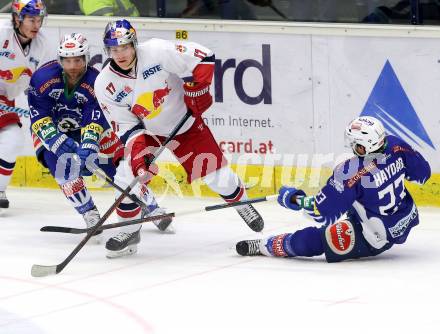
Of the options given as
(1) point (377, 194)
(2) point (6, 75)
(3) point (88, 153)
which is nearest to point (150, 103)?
(3) point (88, 153)

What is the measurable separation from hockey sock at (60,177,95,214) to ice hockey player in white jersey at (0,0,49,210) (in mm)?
839

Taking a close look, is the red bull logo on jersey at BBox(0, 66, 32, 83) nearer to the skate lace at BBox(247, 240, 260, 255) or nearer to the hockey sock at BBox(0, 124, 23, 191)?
the hockey sock at BBox(0, 124, 23, 191)

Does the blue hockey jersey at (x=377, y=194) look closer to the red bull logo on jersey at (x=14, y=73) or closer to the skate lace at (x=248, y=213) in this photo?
the skate lace at (x=248, y=213)

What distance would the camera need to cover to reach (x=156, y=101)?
598cm

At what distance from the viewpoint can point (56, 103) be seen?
6324 mm

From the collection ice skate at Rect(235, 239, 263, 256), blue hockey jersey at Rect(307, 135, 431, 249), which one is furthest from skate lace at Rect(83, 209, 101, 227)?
blue hockey jersey at Rect(307, 135, 431, 249)

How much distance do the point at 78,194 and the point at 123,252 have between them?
1.74 feet

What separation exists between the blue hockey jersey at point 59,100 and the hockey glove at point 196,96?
1.85 ft

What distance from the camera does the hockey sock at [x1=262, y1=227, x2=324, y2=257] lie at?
18.1 ft

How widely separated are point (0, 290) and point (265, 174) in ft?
7.36

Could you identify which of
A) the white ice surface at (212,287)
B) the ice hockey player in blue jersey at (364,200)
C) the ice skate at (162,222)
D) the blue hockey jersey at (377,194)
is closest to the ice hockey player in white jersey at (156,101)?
the white ice surface at (212,287)

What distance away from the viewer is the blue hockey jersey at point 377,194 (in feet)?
17.5

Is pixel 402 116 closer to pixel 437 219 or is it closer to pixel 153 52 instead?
pixel 437 219

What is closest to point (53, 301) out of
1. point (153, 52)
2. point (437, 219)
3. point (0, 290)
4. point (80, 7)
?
point (0, 290)
